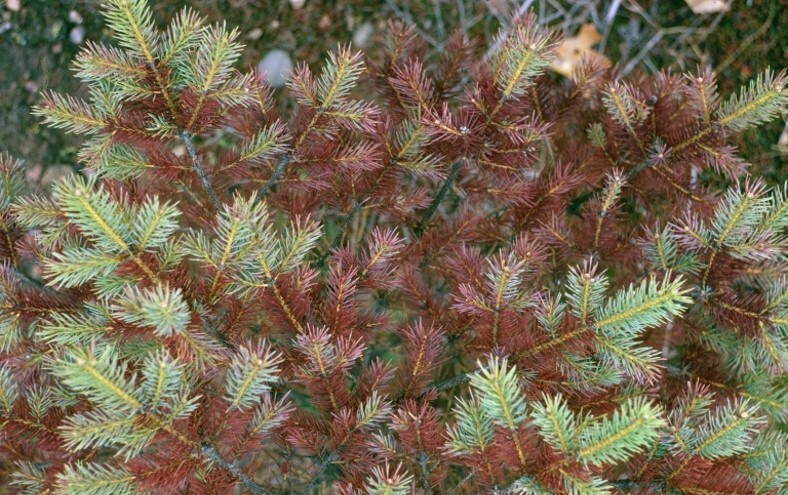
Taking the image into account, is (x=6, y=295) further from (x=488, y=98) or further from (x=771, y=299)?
(x=771, y=299)

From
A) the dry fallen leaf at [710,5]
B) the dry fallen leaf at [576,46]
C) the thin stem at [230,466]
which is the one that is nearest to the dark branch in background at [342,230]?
the thin stem at [230,466]

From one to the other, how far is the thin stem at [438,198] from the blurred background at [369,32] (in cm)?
90

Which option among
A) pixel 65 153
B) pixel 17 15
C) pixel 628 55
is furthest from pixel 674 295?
pixel 17 15

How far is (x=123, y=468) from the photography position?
999 millimetres

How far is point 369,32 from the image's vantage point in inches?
88.5

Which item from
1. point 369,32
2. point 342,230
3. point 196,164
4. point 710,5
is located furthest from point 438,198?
point 710,5

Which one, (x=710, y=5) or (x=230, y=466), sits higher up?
(x=710, y=5)

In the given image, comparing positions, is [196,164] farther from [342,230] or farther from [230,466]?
[230,466]

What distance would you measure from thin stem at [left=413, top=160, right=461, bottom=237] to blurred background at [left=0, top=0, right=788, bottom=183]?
0.90m

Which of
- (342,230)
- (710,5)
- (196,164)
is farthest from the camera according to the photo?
(710,5)

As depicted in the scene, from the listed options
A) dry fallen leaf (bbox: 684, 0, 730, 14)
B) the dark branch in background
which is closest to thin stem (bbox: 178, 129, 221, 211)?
the dark branch in background

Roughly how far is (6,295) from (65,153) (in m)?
1.15

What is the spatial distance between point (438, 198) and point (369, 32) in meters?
1.04

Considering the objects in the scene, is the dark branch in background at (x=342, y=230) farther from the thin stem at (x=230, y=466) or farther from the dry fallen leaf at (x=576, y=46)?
the dry fallen leaf at (x=576, y=46)
